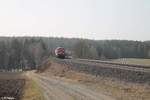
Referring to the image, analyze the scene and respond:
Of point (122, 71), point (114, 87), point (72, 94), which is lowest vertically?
point (72, 94)

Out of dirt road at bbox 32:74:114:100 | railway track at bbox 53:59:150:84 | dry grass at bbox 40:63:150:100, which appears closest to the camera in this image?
dry grass at bbox 40:63:150:100

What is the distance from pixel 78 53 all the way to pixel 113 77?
8190 cm

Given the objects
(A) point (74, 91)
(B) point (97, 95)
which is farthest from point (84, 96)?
(A) point (74, 91)

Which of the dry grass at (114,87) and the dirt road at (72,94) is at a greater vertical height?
the dry grass at (114,87)

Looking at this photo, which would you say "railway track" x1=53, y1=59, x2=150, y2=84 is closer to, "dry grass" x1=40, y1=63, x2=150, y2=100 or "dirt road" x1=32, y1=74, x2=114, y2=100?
"dry grass" x1=40, y1=63, x2=150, y2=100

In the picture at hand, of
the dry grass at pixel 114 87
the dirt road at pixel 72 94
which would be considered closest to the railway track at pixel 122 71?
the dry grass at pixel 114 87

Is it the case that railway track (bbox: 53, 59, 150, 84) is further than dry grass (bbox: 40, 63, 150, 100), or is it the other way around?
railway track (bbox: 53, 59, 150, 84)

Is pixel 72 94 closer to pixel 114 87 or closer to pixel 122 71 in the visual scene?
pixel 114 87

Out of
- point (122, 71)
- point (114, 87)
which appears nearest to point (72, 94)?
point (114, 87)

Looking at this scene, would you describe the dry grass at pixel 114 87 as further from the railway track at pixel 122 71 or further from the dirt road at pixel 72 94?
the dirt road at pixel 72 94

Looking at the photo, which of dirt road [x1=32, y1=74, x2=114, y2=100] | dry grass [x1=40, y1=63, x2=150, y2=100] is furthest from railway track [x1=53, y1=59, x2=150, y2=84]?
dirt road [x1=32, y1=74, x2=114, y2=100]

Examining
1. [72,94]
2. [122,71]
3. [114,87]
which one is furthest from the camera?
[122,71]

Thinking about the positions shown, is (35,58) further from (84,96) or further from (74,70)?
(84,96)

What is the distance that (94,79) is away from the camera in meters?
43.2
